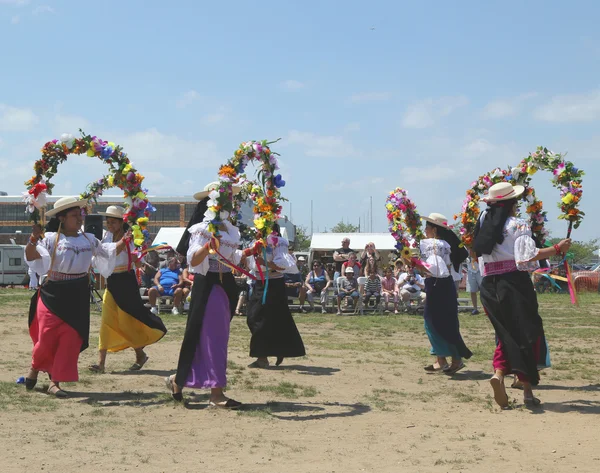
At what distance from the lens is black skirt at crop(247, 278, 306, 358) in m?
10.9

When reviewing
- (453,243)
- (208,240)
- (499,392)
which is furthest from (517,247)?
(208,240)

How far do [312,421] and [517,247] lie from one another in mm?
2647

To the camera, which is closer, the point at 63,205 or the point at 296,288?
the point at 63,205

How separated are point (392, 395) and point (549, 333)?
25.8 feet

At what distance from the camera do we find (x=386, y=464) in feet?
18.5

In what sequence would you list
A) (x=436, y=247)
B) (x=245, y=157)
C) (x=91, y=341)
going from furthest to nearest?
(x=91, y=341), (x=436, y=247), (x=245, y=157)

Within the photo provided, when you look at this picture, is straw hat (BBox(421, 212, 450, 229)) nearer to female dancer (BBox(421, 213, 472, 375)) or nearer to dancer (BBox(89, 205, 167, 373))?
female dancer (BBox(421, 213, 472, 375))

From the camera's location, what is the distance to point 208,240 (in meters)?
7.73

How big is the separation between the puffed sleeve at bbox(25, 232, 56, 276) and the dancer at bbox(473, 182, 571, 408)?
4536 mm

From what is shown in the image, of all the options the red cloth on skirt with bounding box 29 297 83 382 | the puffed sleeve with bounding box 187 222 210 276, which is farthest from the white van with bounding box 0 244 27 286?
the puffed sleeve with bounding box 187 222 210 276

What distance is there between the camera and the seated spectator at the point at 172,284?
20016mm

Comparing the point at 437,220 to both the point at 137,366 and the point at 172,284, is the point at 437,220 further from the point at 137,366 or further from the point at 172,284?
the point at 172,284

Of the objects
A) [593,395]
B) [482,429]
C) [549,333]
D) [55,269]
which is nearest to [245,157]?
[55,269]

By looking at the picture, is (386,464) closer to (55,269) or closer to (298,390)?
(298,390)
